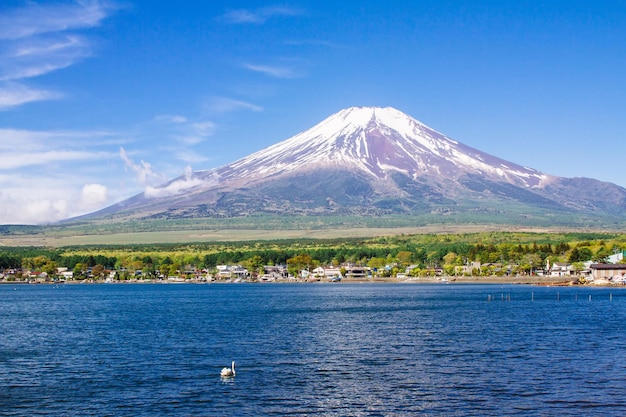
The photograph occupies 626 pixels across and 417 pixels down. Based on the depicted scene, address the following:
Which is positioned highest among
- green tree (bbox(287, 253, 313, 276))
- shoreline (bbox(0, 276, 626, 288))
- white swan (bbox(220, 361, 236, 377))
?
green tree (bbox(287, 253, 313, 276))

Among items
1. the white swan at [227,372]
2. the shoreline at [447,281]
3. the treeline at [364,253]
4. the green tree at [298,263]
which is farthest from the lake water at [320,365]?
the green tree at [298,263]

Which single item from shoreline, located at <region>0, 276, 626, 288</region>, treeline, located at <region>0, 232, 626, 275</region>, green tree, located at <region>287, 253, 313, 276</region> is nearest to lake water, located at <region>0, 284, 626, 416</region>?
shoreline, located at <region>0, 276, 626, 288</region>

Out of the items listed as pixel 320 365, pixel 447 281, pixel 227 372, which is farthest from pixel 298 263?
pixel 227 372

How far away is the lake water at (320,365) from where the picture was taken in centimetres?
2200

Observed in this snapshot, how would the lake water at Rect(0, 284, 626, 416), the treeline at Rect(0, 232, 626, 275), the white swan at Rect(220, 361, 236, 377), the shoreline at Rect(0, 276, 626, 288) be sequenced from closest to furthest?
the lake water at Rect(0, 284, 626, 416)
the white swan at Rect(220, 361, 236, 377)
the shoreline at Rect(0, 276, 626, 288)
the treeline at Rect(0, 232, 626, 275)

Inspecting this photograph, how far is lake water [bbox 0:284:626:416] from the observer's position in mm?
22000

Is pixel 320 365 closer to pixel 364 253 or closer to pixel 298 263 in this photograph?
pixel 298 263

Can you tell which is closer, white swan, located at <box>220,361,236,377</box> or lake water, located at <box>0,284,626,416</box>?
lake water, located at <box>0,284,626,416</box>

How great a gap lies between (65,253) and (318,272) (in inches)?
2364

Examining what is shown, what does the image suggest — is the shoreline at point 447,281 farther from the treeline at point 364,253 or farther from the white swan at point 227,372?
the white swan at point 227,372

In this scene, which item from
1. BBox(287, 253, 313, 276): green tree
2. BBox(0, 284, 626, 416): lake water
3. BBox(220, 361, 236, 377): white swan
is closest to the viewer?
BBox(0, 284, 626, 416): lake water

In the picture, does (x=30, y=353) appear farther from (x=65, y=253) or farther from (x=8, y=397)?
(x=65, y=253)

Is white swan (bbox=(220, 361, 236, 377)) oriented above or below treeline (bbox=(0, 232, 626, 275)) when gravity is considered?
below

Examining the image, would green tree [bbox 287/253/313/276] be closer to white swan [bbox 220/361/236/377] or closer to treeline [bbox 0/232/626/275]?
treeline [bbox 0/232/626/275]
